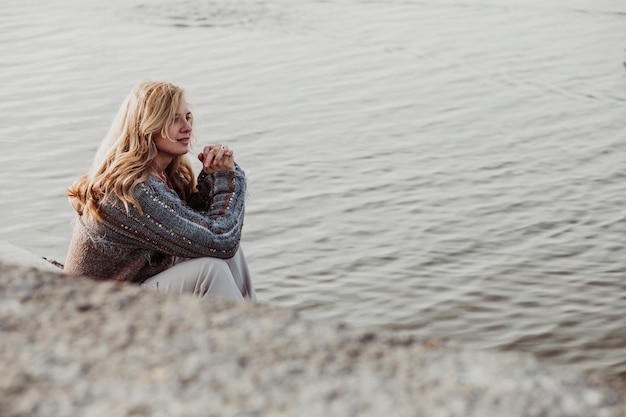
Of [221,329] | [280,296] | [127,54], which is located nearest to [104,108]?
[127,54]

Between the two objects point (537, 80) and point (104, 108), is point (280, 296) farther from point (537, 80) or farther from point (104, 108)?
point (537, 80)

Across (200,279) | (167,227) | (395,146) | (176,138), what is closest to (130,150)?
(176,138)

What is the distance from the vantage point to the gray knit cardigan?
4832 mm

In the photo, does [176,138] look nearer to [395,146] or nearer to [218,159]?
[218,159]

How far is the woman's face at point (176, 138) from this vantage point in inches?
199

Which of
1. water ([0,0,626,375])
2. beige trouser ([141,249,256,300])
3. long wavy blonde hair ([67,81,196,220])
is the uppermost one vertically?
long wavy blonde hair ([67,81,196,220])

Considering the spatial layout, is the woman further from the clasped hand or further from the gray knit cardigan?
the clasped hand

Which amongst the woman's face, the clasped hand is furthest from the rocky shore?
the clasped hand

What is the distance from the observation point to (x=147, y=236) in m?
4.88

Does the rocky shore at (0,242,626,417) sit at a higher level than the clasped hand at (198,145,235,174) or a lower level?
higher

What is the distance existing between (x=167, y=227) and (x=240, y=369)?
3.46m

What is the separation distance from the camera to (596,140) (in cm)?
1073

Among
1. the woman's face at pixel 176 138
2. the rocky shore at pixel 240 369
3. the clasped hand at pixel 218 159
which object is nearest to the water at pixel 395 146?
the clasped hand at pixel 218 159

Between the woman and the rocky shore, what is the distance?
3.23m
